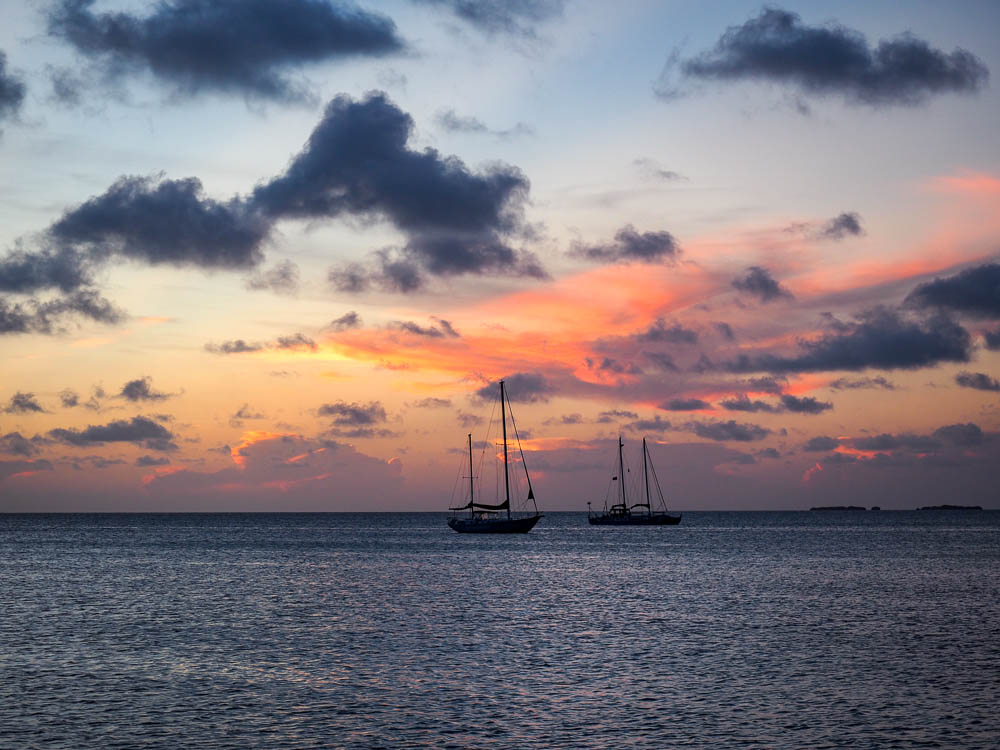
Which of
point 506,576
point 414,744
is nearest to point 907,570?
point 506,576

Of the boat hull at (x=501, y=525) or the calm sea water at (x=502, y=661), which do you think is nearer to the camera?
the calm sea water at (x=502, y=661)

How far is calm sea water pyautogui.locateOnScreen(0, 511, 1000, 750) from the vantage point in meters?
33.3

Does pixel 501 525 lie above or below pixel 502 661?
below

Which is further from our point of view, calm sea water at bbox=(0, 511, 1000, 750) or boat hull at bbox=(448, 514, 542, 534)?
boat hull at bbox=(448, 514, 542, 534)

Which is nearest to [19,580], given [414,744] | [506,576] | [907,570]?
[506,576]

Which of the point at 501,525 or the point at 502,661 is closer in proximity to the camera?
the point at 502,661

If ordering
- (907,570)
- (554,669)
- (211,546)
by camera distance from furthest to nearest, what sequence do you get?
(211,546)
(907,570)
(554,669)

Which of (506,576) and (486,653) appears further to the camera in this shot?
(506,576)

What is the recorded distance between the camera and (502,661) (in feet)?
154

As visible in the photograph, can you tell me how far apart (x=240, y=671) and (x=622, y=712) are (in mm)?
18684

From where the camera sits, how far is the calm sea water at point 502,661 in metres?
33.3

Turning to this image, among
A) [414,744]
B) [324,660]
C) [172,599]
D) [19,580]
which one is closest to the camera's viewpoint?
[414,744]

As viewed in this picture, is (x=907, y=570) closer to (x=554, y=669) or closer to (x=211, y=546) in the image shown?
(x=554, y=669)

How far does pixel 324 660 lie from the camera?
47.7 metres
